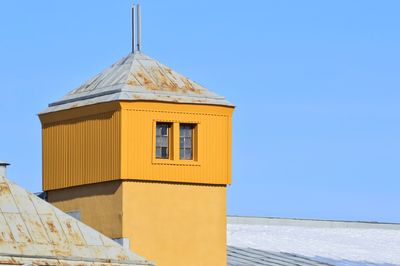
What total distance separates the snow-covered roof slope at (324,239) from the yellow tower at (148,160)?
9582 millimetres

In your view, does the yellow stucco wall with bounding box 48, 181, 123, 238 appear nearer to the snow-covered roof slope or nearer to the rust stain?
the rust stain

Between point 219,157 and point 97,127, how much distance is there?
4.25 m

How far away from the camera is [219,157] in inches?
2534

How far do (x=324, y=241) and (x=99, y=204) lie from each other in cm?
1744

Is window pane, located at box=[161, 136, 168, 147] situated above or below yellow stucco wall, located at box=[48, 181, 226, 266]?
above

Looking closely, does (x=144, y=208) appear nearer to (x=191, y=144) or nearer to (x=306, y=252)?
(x=191, y=144)

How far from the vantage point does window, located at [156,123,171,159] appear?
63.3 metres

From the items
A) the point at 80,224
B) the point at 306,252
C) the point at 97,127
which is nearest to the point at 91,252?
the point at 80,224

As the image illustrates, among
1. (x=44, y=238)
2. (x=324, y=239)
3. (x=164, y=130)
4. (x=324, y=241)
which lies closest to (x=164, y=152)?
(x=164, y=130)

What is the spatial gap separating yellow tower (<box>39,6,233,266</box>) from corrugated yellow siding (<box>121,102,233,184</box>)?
0.03 meters

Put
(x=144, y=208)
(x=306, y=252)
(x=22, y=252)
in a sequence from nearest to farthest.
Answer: (x=22, y=252) < (x=144, y=208) < (x=306, y=252)

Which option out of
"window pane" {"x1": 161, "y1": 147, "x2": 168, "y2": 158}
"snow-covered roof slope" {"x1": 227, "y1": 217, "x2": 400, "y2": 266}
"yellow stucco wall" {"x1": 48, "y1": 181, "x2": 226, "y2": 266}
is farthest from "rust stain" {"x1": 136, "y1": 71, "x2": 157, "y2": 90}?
"snow-covered roof slope" {"x1": 227, "y1": 217, "x2": 400, "y2": 266}

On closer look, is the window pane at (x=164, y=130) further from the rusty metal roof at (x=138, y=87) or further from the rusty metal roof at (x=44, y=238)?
the rusty metal roof at (x=44, y=238)

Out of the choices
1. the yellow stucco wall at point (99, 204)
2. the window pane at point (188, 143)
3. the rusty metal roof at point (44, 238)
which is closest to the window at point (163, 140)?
the window pane at point (188, 143)
